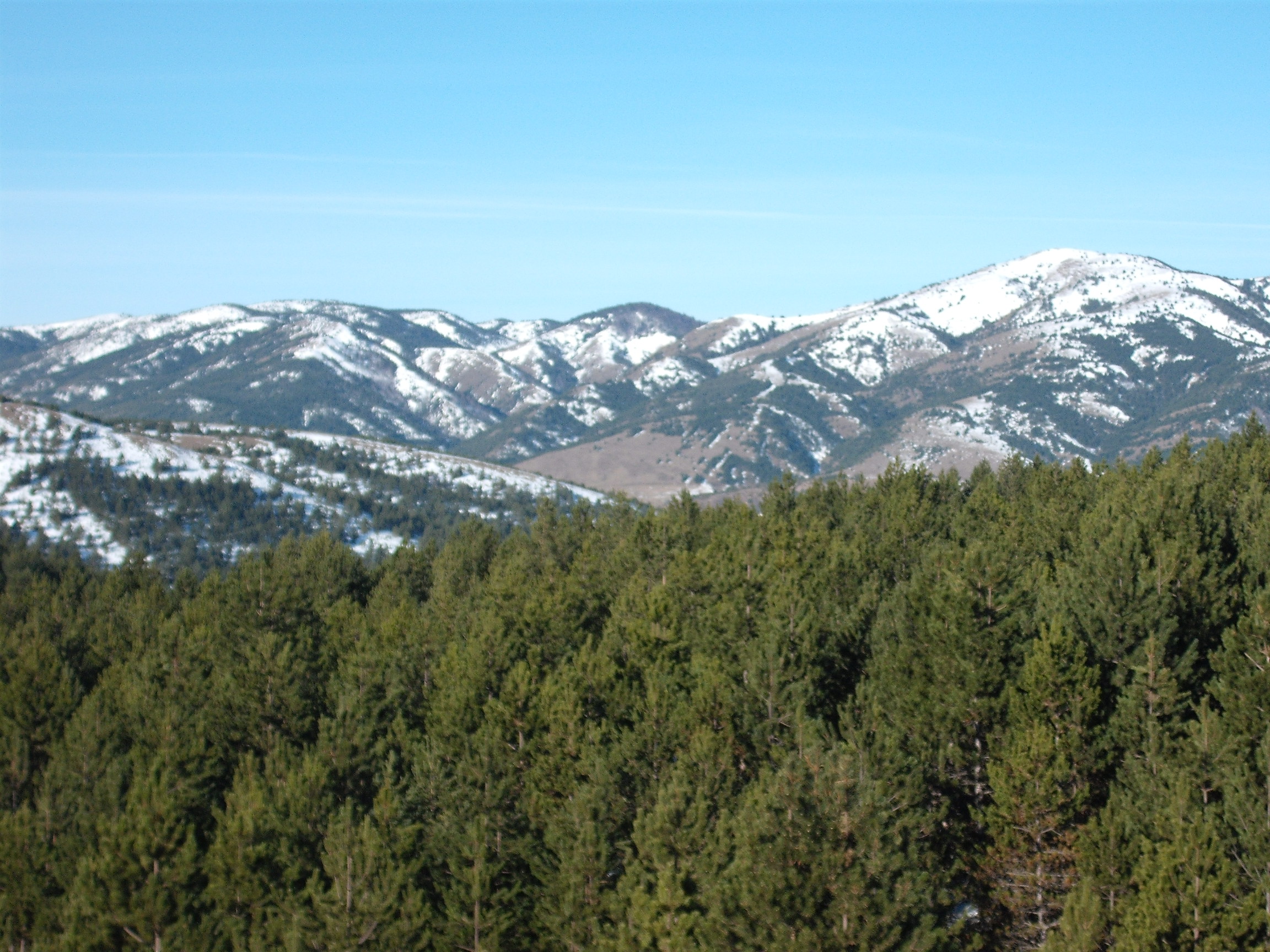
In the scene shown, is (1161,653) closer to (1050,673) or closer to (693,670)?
(1050,673)

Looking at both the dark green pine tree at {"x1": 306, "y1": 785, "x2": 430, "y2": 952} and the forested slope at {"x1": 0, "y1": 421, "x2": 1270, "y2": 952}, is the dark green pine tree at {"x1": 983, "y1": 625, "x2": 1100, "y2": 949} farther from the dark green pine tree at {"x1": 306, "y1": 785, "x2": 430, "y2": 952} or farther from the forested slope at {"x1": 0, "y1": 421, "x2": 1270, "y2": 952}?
the dark green pine tree at {"x1": 306, "y1": 785, "x2": 430, "y2": 952}

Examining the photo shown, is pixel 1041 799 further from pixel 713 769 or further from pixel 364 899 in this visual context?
pixel 364 899

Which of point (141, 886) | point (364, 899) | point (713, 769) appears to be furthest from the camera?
point (713, 769)

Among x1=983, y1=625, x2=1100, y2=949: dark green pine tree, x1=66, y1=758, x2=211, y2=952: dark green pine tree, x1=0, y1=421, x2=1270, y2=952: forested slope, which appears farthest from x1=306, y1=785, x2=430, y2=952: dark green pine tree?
x1=983, y1=625, x2=1100, y2=949: dark green pine tree

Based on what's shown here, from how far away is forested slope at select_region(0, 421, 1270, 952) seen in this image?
3778 centimetres

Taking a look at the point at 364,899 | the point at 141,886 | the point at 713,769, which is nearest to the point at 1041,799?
the point at 713,769

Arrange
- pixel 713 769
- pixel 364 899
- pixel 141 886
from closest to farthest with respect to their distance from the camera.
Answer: pixel 364 899, pixel 141 886, pixel 713 769

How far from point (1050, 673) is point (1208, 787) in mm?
6706

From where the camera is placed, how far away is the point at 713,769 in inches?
1871

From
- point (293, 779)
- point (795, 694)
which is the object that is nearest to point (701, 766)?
point (795, 694)

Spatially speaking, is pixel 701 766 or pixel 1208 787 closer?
pixel 1208 787

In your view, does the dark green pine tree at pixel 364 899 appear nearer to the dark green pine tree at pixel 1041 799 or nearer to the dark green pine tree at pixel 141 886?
the dark green pine tree at pixel 141 886

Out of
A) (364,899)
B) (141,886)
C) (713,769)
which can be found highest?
(713,769)

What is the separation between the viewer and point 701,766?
156ft
